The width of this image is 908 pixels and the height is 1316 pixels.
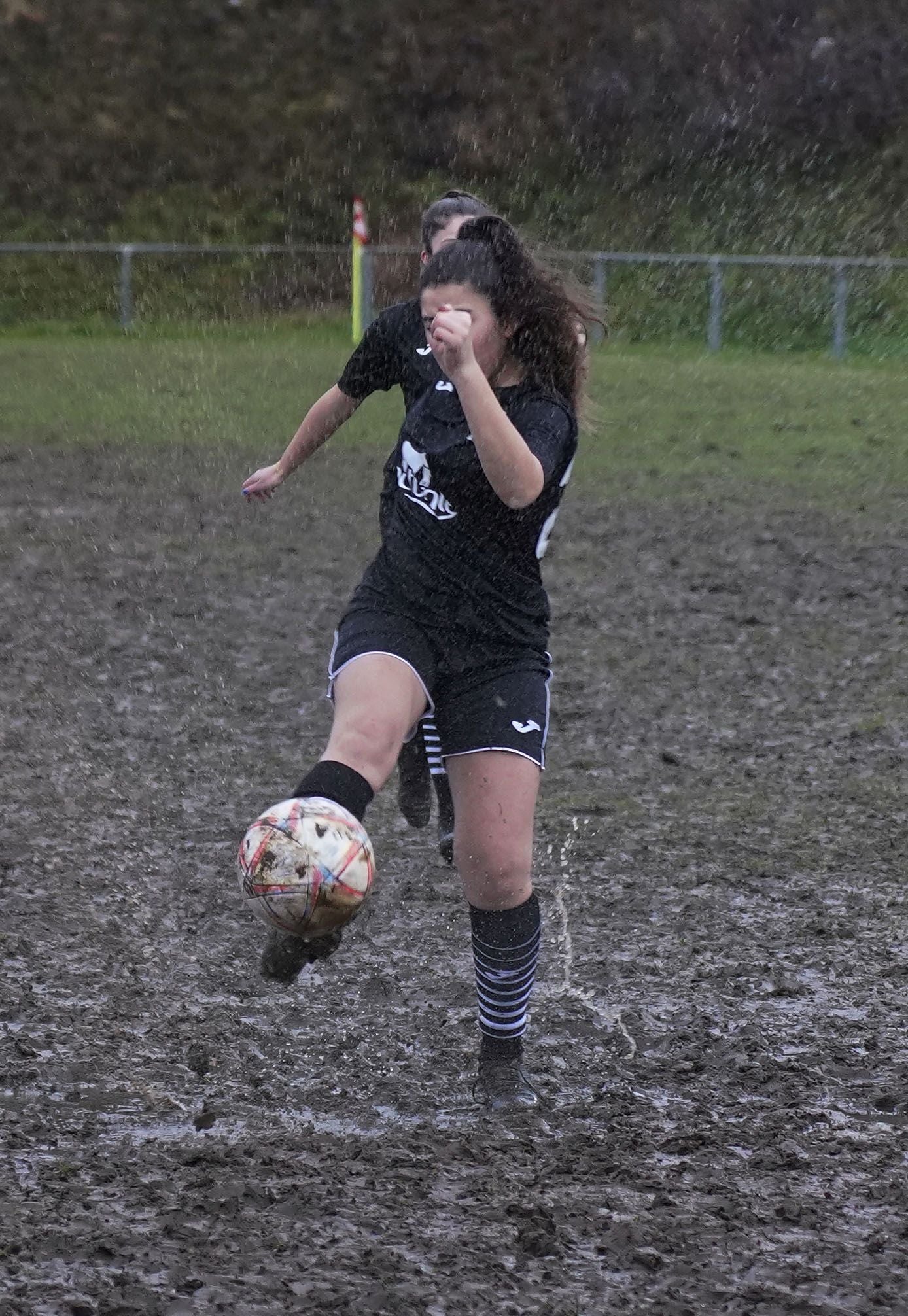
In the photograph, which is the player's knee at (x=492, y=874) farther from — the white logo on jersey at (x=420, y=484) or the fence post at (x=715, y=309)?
the fence post at (x=715, y=309)

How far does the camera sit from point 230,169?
102 ft

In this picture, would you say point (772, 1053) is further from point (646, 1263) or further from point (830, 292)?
point (830, 292)

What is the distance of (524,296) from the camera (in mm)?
3895

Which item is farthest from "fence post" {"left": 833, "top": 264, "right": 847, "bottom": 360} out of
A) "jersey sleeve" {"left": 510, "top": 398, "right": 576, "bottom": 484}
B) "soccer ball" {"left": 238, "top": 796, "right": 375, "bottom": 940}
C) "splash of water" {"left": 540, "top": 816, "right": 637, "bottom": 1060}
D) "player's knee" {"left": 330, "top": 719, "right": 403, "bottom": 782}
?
"soccer ball" {"left": 238, "top": 796, "right": 375, "bottom": 940}

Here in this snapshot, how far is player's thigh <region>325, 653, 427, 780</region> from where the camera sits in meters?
3.80

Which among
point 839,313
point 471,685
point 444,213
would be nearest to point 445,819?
point 444,213

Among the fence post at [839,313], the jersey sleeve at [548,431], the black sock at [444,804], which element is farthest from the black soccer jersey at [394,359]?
the fence post at [839,313]

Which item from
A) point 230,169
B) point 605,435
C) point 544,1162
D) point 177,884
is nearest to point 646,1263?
point 544,1162

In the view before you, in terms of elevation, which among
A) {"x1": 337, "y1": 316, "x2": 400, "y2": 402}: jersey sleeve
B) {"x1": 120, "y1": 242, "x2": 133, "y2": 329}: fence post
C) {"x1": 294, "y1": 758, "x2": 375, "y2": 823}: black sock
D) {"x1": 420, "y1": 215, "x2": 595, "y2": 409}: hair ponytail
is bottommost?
{"x1": 120, "y1": 242, "x2": 133, "y2": 329}: fence post

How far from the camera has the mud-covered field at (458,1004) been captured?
323 cm

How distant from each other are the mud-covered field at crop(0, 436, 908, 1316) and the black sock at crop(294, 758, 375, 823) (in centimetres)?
69

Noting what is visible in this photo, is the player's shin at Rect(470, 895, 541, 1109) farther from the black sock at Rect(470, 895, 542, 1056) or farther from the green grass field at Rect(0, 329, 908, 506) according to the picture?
the green grass field at Rect(0, 329, 908, 506)

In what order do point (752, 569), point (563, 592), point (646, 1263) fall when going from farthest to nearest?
1. point (752, 569)
2. point (563, 592)
3. point (646, 1263)

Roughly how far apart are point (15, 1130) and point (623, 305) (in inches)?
839
